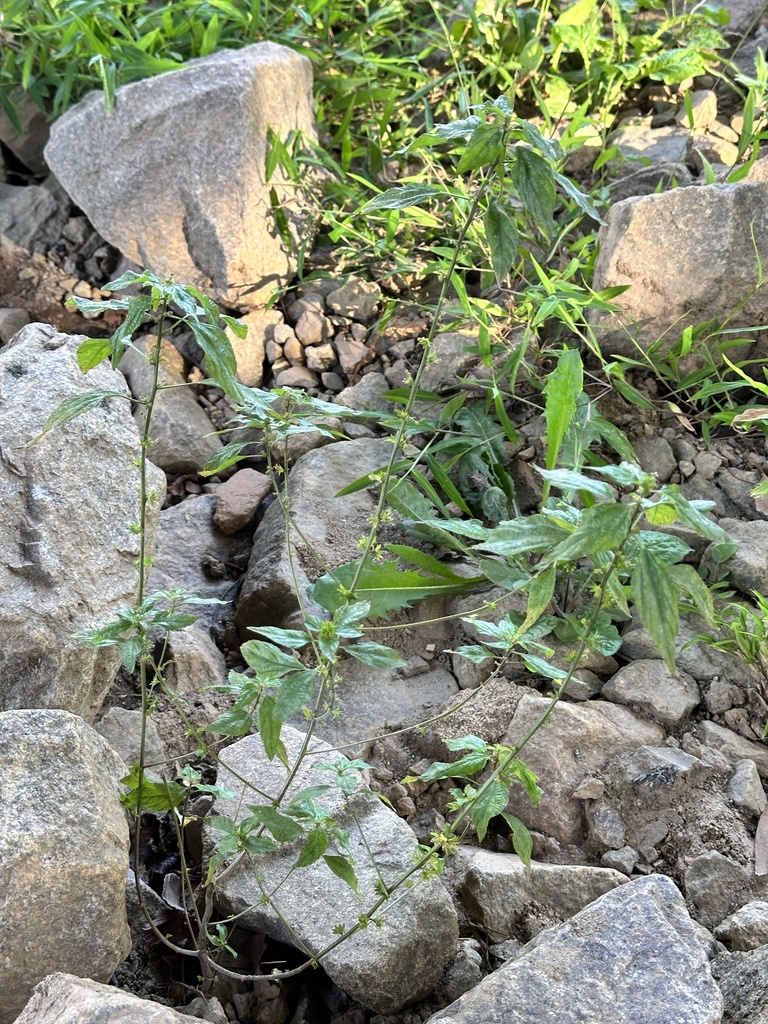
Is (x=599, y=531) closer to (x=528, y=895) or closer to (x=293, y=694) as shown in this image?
(x=293, y=694)

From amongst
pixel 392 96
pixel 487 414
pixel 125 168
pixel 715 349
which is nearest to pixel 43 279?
pixel 125 168

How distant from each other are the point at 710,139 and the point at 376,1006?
9.19 ft

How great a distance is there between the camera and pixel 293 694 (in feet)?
4.25

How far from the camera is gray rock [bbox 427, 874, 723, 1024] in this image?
132cm

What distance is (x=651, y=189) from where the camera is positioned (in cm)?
306

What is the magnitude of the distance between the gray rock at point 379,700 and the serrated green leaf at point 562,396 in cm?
61

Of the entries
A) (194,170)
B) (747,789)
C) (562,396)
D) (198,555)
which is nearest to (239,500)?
(198,555)

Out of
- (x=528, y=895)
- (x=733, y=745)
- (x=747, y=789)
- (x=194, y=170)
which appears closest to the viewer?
(x=528, y=895)

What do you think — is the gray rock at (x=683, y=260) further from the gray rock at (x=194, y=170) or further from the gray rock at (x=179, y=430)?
the gray rock at (x=179, y=430)

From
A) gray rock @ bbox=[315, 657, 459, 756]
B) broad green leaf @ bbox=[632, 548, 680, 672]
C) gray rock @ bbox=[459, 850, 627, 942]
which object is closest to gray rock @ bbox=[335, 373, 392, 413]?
gray rock @ bbox=[315, 657, 459, 756]

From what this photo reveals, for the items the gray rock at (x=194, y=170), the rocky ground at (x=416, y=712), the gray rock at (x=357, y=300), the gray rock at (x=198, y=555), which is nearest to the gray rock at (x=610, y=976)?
the rocky ground at (x=416, y=712)

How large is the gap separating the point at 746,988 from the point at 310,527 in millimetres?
1432

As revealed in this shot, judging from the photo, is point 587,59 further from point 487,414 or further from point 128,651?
point 128,651

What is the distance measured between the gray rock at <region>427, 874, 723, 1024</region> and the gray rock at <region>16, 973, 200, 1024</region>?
15.7 inches
